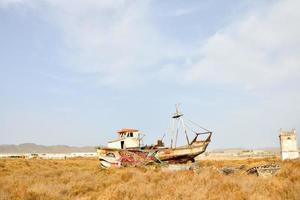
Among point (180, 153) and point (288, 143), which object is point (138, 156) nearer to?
point (180, 153)

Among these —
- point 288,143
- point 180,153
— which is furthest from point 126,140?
point 288,143

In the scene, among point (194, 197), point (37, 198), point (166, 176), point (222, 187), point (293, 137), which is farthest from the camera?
point (293, 137)

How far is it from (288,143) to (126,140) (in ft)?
60.7

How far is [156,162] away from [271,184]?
1801cm

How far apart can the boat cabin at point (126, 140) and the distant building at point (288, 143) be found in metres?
16.4

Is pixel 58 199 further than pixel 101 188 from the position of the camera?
No

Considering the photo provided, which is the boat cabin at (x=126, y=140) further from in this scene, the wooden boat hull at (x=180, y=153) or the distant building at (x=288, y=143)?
the distant building at (x=288, y=143)

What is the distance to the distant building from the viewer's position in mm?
36875

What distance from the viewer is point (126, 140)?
3256 centimetres

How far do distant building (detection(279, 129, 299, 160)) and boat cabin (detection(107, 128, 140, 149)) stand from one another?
1643 centimetres

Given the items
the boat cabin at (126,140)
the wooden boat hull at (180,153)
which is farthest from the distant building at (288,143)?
the boat cabin at (126,140)

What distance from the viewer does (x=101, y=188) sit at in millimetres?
13516

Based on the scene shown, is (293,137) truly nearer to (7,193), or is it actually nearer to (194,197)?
(194,197)

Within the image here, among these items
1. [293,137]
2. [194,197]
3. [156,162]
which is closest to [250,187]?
[194,197]
